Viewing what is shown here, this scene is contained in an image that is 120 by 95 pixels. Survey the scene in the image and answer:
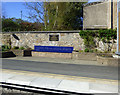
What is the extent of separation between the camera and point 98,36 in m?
12.7

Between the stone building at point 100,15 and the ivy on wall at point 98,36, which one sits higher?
the stone building at point 100,15

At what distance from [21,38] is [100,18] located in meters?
10.4

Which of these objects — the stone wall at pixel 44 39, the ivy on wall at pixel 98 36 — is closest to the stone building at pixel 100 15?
the ivy on wall at pixel 98 36

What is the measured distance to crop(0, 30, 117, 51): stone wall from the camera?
1328cm

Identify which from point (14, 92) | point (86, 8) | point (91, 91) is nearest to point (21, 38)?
point (86, 8)

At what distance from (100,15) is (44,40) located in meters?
7.64

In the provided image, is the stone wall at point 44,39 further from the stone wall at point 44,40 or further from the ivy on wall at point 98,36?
the ivy on wall at point 98,36

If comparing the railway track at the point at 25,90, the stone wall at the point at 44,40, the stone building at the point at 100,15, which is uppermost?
the stone building at the point at 100,15

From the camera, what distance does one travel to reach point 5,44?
1619 centimetres

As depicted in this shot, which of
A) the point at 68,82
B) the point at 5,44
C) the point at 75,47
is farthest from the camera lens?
the point at 5,44

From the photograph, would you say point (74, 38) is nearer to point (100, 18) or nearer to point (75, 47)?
point (75, 47)

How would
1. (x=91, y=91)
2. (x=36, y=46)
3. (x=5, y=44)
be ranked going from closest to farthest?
(x=91, y=91) → (x=36, y=46) → (x=5, y=44)

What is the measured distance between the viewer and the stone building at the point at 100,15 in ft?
43.1

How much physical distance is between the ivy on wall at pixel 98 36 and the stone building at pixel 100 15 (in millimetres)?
1249
